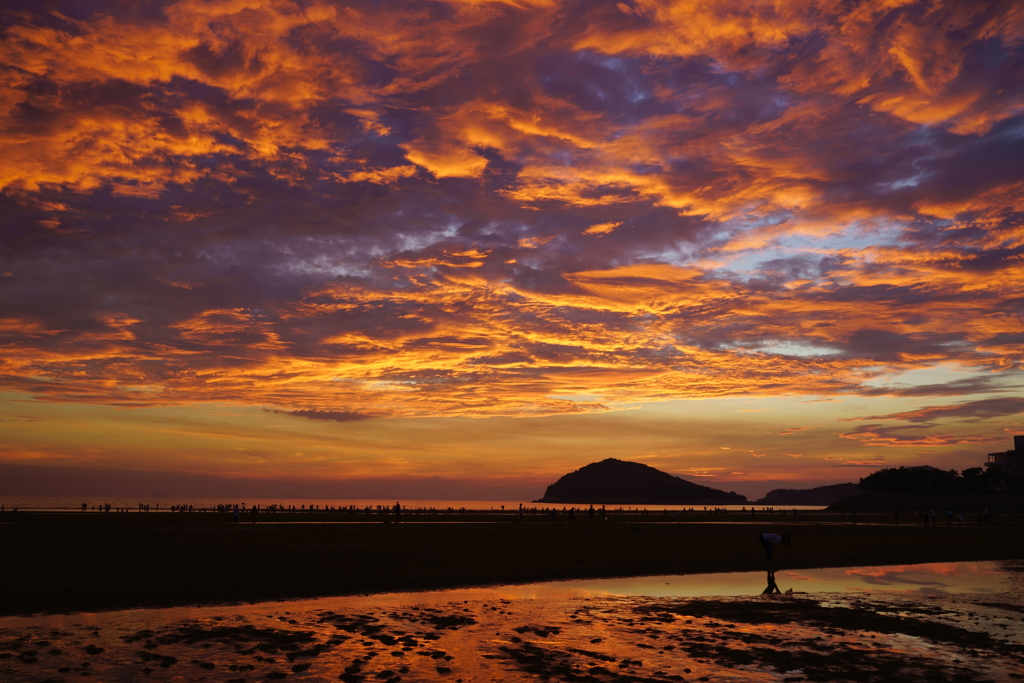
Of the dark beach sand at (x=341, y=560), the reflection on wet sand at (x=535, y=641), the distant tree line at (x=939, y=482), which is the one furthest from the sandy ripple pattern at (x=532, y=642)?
the distant tree line at (x=939, y=482)

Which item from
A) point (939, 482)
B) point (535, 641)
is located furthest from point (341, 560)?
point (939, 482)

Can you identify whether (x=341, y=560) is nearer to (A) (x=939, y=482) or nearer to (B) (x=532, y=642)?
(B) (x=532, y=642)

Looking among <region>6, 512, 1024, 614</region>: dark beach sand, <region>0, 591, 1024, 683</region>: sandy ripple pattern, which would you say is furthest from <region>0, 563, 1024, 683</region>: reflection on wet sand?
<region>6, 512, 1024, 614</region>: dark beach sand

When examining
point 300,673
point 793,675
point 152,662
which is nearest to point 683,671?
point 793,675

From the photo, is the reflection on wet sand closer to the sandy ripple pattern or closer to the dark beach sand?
the sandy ripple pattern

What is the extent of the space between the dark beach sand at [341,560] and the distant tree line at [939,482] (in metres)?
145

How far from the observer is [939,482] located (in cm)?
17912

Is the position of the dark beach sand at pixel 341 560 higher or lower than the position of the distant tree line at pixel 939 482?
lower

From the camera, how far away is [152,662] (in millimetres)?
13781

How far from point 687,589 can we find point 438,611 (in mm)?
10241

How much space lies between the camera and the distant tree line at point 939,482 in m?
176

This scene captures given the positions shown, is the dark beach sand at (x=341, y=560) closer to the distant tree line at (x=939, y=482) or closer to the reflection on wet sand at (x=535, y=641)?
the reflection on wet sand at (x=535, y=641)

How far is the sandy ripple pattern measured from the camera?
43.1 feet

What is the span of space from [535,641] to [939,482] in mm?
199953
